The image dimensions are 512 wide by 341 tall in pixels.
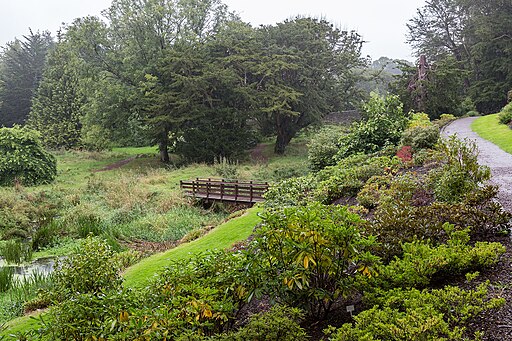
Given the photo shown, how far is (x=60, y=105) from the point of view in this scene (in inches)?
1725

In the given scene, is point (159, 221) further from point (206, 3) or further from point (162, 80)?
point (206, 3)

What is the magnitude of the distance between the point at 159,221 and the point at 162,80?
19.6 meters

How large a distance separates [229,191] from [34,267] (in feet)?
31.1

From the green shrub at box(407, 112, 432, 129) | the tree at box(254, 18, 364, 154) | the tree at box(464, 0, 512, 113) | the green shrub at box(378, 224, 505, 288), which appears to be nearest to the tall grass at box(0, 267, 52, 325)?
the green shrub at box(378, 224, 505, 288)

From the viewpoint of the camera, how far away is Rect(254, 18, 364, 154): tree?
32531 millimetres

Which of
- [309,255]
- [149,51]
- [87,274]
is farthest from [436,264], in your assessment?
[149,51]

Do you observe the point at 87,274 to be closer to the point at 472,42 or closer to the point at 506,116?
the point at 506,116

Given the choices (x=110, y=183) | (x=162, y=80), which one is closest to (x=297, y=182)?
(x=110, y=183)

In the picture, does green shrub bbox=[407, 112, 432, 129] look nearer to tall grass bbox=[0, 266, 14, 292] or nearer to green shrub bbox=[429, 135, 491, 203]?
green shrub bbox=[429, 135, 491, 203]

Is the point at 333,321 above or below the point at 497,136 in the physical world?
below

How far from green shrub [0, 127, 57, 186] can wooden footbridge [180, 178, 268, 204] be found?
1055cm

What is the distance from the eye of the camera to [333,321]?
4.16 meters

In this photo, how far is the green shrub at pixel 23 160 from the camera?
24016mm

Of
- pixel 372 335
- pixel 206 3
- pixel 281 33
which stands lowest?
pixel 372 335
